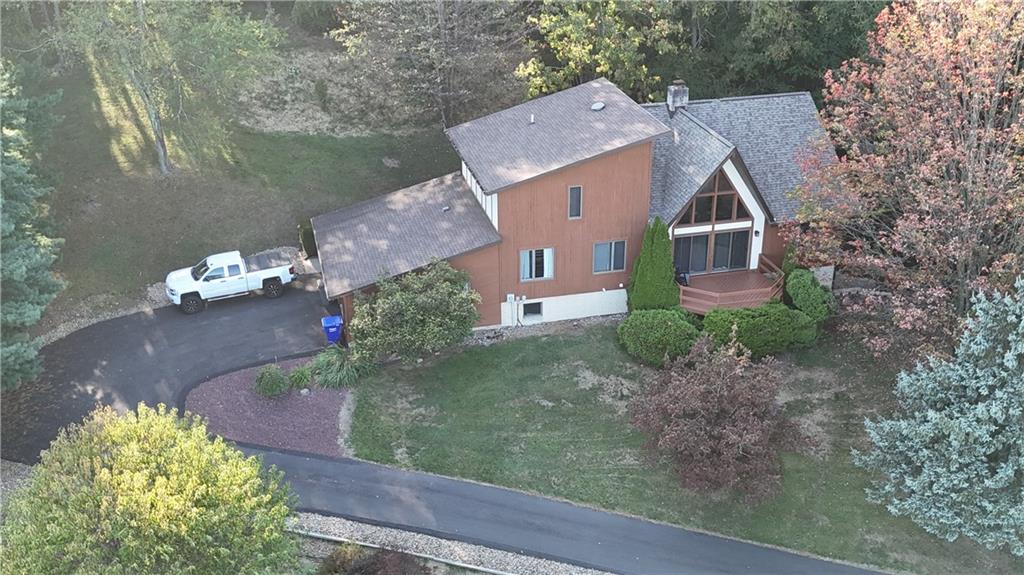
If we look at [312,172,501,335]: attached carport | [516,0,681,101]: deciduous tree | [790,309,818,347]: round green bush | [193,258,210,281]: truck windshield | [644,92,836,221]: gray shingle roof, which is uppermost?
[516,0,681,101]: deciduous tree

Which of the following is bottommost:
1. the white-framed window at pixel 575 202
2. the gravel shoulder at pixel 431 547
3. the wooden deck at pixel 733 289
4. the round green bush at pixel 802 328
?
the gravel shoulder at pixel 431 547

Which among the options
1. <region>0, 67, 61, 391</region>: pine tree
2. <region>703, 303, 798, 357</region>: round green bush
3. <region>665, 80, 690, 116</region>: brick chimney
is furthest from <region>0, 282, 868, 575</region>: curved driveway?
<region>665, 80, 690, 116</region>: brick chimney

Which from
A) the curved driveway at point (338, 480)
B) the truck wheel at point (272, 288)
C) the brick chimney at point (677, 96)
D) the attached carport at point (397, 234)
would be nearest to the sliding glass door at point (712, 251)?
the brick chimney at point (677, 96)

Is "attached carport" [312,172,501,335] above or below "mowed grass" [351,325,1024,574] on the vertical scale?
above

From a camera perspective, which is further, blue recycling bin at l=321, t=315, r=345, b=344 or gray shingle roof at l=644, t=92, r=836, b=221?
gray shingle roof at l=644, t=92, r=836, b=221

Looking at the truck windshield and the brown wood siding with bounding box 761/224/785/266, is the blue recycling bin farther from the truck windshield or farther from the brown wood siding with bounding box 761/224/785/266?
the brown wood siding with bounding box 761/224/785/266

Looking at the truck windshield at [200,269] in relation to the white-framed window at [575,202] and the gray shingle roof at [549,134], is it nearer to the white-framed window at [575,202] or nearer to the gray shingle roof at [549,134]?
the gray shingle roof at [549,134]
